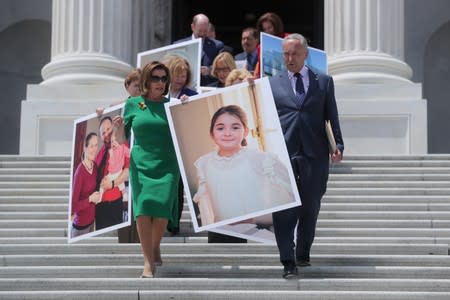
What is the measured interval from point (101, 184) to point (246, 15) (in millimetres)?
13983

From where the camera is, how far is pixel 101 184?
36.2 feet

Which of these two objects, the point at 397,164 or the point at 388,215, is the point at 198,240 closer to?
the point at 388,215

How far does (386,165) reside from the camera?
14.3 meters

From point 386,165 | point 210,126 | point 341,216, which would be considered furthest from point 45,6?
point 210,126

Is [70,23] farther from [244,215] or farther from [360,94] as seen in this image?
[244,215]

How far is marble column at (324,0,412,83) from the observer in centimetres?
1697

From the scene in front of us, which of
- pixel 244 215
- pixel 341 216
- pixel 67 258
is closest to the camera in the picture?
pixel 244 215

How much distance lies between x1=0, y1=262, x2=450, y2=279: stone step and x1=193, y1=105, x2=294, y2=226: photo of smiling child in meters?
0.43

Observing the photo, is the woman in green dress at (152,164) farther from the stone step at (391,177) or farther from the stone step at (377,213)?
the stone step at (391,177)

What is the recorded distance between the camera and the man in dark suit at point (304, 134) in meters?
10.1

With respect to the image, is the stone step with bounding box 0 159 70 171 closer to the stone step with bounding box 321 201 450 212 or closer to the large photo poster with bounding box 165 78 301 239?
the stone step with bounding box 321 201 450 212

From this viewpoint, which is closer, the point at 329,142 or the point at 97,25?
the point at 329,142

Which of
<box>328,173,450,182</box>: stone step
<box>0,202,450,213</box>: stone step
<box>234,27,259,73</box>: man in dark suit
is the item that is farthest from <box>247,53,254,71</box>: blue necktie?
<box>0,202,450,213</box>: stone step

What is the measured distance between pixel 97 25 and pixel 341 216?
6087 millimetres
